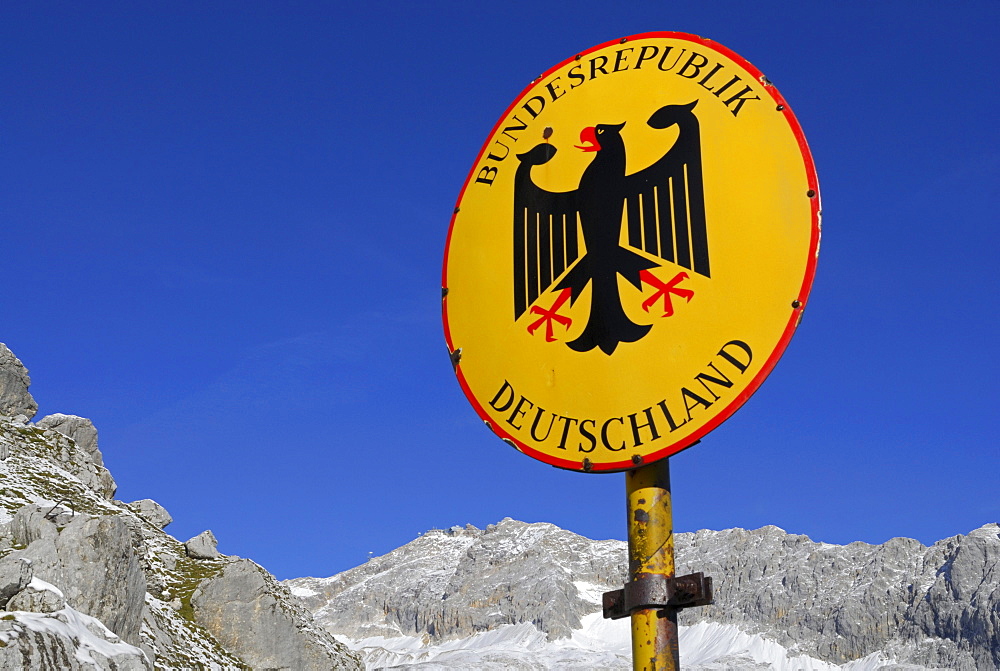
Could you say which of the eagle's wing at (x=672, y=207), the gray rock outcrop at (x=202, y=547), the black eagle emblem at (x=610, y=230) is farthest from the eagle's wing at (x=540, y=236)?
the gray rock outcrop at (x=202, y=547)

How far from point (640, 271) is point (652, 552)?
3.85 feet

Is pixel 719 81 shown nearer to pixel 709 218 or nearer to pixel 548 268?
pixel 709 218

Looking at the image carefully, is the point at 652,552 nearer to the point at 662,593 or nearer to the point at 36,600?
the point at 662,593

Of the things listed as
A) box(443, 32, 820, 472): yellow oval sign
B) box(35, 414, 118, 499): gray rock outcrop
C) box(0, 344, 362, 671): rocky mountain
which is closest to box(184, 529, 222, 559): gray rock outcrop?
box(0, 344, 362, 671): rocky mountain

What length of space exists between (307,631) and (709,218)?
36.6m

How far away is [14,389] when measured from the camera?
142ft

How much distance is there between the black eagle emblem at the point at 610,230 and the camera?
13.2 feet

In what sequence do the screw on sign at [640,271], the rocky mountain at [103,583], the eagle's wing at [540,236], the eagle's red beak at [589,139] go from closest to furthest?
the screw on sign at [640,271] → the eagle's wing at [540,236] → the eagle's red beak at [589,139] → the rocky mountain at [103,583]

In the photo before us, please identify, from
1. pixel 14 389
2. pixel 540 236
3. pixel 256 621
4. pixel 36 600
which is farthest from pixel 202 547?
pixel 540 236

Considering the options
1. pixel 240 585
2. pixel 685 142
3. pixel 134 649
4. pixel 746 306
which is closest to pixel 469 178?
pixel 685 142

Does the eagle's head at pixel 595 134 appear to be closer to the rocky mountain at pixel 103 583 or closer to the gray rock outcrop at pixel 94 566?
the rocky mountain at pixel 103 583

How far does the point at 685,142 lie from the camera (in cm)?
420

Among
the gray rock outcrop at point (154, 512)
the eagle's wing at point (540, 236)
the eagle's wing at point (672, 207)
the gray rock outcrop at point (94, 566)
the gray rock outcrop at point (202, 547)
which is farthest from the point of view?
the gray rock outcrop at point (154, 512)

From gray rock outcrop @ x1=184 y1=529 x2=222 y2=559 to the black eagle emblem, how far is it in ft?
125
